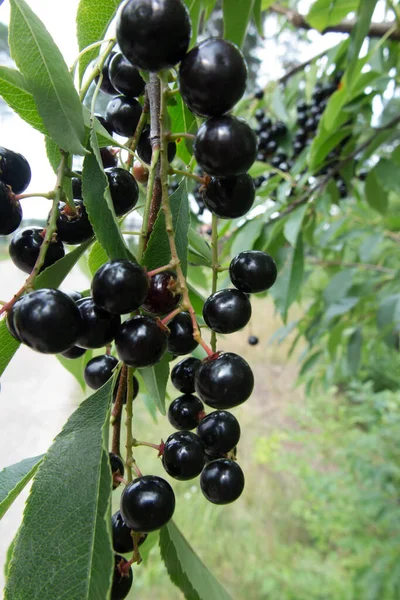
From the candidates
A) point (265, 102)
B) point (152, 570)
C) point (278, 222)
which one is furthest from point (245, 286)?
point (152, 570)

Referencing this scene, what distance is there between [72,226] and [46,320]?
198mm

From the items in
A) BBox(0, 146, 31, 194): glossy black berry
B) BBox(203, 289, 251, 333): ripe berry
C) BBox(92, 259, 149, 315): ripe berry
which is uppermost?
BBox(0, 146, 31, 194): glossy black berry

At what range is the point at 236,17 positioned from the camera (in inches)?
33.2

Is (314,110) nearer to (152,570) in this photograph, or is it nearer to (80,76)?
(80,76)

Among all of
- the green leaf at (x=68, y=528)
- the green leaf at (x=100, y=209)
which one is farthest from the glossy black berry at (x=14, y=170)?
the green leaf at (x=68, y=528)

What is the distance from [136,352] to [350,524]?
11.5ft

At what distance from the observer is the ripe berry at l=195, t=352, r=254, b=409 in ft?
1.85

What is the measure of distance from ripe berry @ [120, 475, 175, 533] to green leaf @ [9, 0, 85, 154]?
419 mm

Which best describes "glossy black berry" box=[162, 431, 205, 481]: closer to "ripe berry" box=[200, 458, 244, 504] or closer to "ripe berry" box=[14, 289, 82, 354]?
"ripe berry" box=[200, 458, 244, 504]

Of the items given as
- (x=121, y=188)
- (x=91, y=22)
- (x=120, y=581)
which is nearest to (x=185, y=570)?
(x=120, y=581)

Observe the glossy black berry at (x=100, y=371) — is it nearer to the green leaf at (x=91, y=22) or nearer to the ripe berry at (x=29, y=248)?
the ripe berry at (x=29, y=248)

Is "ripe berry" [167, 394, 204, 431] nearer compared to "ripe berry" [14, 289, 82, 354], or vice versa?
"ripe berry" [14, 289, 82, 354]

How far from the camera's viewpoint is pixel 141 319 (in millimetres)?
542

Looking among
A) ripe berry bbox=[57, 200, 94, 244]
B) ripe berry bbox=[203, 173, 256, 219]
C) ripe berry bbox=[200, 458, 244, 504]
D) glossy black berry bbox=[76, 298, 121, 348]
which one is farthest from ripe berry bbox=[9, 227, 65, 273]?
ripe berry bbox=[200, 458, 244, 504]
